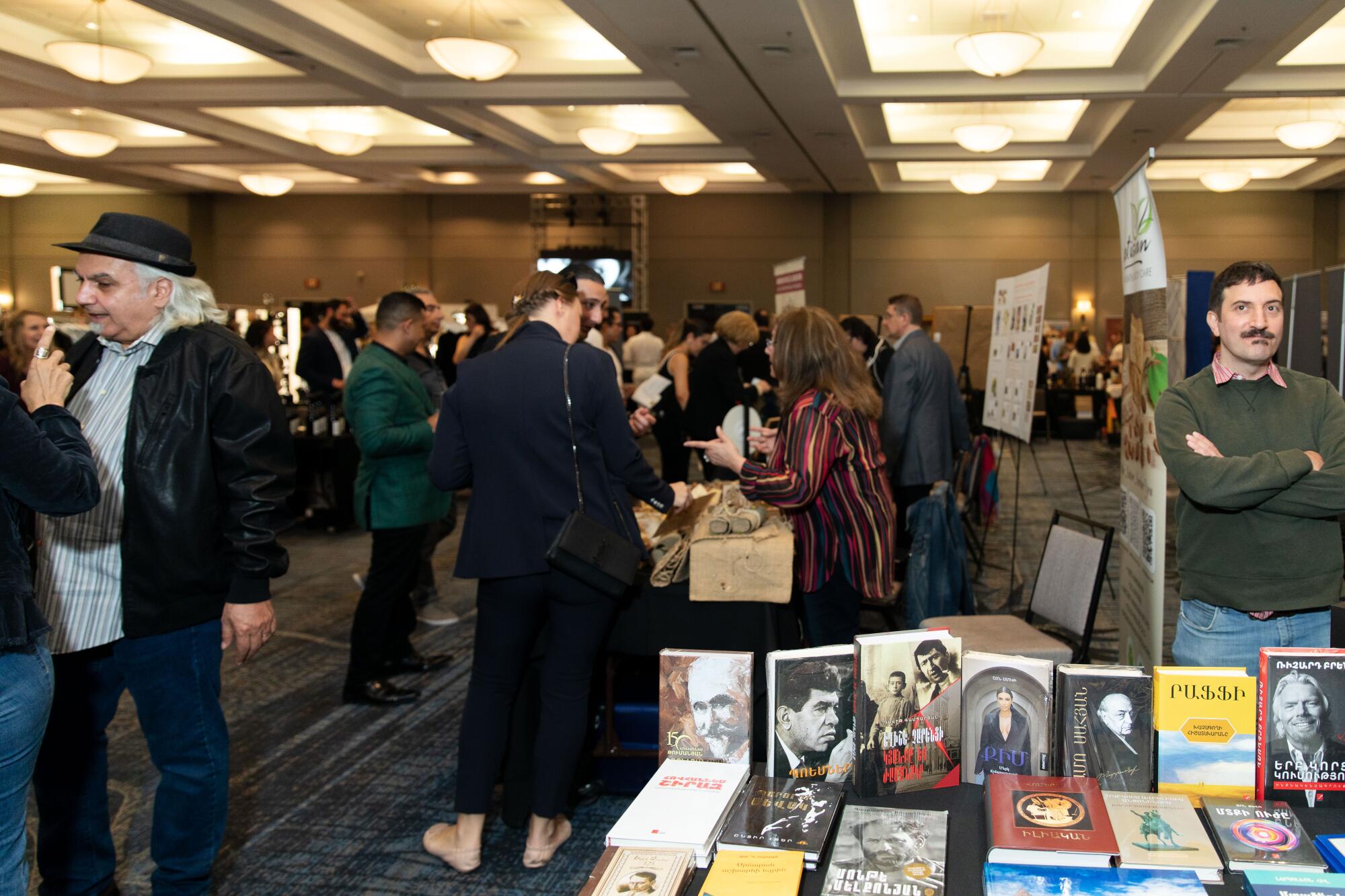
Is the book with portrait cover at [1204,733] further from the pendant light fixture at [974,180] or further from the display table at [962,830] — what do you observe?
the pendant light fixture at [974,180]

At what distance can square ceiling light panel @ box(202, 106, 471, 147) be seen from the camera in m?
11.0

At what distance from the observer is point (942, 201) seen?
16.4m

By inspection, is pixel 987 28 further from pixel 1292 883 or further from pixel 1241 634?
pixel 1292 883

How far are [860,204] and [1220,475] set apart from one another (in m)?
15.0

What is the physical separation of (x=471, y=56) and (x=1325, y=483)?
651 cm

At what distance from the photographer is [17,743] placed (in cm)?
150

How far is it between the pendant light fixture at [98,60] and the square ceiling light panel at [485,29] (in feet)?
5.16

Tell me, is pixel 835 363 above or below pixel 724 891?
above

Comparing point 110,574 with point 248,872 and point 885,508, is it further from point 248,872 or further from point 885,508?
point 885,508

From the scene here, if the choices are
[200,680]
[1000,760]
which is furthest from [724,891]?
[200,680]

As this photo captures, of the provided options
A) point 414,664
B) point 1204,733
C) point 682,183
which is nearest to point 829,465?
point 1204,733

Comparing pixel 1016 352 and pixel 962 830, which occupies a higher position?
pixel 1016 352

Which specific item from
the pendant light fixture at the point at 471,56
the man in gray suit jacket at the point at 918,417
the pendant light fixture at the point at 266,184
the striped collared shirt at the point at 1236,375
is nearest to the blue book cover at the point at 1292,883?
the striped collared shirt at the point at 1236,375

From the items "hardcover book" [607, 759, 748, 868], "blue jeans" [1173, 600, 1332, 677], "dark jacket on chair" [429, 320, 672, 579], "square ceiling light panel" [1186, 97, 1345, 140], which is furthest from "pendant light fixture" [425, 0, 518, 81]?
"square ceiling light panel" [1186, 97, 1345, 140]
